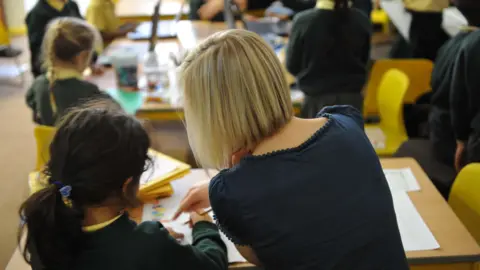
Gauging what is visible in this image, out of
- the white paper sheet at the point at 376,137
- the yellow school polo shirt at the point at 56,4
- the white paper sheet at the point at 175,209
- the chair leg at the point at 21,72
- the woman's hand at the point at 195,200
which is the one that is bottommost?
the chair leg at the point at 21,72

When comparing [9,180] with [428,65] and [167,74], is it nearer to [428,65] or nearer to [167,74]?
[167,74]

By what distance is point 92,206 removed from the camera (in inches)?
49.3

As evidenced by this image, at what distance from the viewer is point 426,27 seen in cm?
420

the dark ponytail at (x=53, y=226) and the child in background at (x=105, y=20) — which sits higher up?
the dark ponytail at (x=53, y=226)

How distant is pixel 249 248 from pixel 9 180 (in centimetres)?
274

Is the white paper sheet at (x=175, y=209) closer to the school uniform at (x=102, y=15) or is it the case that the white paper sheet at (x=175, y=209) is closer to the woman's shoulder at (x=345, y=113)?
the woman's shoulder at (x=345, y=113)

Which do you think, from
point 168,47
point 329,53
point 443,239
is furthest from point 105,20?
point 443,239

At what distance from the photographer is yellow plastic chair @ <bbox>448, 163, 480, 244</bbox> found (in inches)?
71.4

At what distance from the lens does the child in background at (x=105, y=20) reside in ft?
15.2

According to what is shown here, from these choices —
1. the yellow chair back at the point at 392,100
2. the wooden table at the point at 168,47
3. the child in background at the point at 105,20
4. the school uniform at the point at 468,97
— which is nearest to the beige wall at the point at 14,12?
the child in background at the point at 105,20

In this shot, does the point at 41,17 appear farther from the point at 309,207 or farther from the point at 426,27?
the point at 309,207

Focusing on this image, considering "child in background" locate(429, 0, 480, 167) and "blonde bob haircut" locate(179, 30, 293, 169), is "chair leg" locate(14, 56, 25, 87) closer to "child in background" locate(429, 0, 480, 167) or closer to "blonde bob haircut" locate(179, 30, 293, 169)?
"child in background" locate(429, 0, 480, 167)

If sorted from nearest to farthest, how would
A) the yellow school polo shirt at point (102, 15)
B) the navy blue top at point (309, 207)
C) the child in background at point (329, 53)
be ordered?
the navy blue top at point (309, 207) → the child in background at point (329, 53) → the yellow school polo shirt at point (102, 15)

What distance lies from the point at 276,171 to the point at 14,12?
6297 mm
